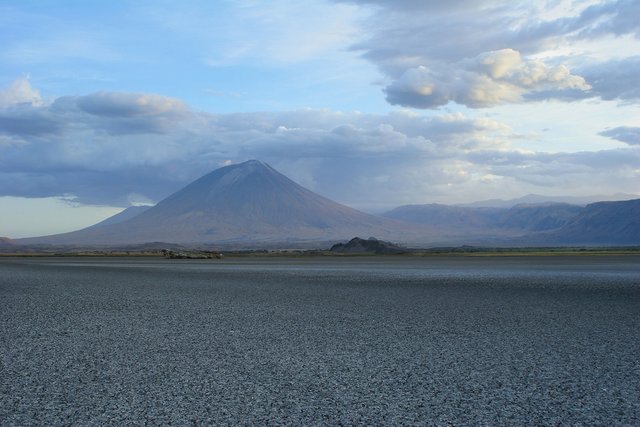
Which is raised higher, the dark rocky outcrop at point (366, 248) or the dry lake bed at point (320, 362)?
the dark rocky outcrop at point (366, 248)

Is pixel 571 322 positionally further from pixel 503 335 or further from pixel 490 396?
pixel 490 396

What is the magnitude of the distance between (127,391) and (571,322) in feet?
38.1

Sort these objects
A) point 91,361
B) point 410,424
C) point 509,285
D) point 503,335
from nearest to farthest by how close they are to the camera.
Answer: point 410,424, point 91,361, point 503,335, point 509,285

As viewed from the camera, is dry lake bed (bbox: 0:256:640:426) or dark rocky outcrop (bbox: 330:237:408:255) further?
dark rocky outcrop (bbox: 330:237:408:255)

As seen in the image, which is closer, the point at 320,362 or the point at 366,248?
the point at 320,362

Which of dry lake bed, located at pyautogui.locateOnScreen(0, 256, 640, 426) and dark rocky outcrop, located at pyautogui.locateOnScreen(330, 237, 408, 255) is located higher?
dark rocky outcrop, located at pyautogui.locateOnScreen(330, 237, 408, 255)

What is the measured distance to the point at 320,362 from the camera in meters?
11.3

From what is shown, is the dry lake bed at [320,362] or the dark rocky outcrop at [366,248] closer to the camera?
the dry lake bed at [320,362]

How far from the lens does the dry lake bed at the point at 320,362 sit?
8.34 metres

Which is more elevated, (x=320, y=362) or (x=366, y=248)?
(x=366, y=248)

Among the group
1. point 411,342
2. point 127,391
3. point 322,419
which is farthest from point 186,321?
point 322,419

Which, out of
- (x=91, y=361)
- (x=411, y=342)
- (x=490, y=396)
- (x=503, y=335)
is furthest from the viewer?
(x=503, y=335)

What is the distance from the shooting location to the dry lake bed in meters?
8.34

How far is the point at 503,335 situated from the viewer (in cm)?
1435
